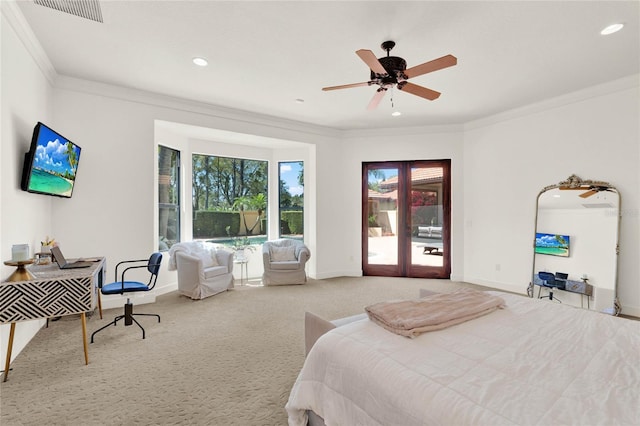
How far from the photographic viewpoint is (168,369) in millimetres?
2561

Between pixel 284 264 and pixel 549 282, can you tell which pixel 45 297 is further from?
pixel 549 282

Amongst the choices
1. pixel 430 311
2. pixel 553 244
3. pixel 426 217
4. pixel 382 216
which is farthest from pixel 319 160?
pixel 430 311

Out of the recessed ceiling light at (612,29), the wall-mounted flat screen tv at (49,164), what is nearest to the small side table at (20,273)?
the wall-mounted flat screen tv at (49,164)

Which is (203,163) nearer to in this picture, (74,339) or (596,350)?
(74,339)

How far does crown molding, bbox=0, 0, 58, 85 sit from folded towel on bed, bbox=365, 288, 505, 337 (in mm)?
3610

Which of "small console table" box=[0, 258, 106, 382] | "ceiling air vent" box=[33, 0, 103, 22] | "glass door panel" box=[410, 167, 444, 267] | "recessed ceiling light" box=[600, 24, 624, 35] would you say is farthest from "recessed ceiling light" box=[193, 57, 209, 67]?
"glass door panel" box=[410, 167, 444, 267]

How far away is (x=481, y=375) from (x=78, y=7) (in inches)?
147

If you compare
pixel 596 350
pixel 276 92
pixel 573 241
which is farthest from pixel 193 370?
pixel 573 241

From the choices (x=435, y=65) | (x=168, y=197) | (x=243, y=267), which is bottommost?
(x=243, y=267)

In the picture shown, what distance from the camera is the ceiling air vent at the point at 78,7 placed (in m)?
2.43

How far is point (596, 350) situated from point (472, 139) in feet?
15.7

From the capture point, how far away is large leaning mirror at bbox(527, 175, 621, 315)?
3873mm

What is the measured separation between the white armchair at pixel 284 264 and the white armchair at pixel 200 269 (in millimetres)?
670

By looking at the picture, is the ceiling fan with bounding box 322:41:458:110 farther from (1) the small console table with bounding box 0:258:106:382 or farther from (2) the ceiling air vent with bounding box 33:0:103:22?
(1) the small console table with bounding box 0:258:106:382
